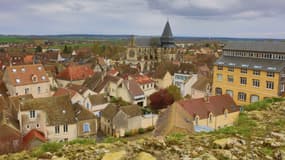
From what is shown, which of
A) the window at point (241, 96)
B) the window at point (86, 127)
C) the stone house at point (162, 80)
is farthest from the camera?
the stone house at point (162, 80)

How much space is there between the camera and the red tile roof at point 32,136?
21.5 m

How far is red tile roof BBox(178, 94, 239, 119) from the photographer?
24.8m

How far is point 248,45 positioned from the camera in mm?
36625

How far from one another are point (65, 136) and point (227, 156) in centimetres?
2128

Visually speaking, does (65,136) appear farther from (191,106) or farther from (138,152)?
(138,152)

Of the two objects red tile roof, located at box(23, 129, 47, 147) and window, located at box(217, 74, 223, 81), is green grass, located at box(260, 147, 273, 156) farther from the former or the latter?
window, located at box(217, 74, 223, 81)

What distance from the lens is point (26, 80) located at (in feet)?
116

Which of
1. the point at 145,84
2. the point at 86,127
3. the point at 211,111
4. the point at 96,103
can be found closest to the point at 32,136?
the point at 86,127

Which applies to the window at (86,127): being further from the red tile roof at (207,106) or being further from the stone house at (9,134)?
the red tile roof at (207,106)

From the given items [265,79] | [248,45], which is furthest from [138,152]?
[248,45]

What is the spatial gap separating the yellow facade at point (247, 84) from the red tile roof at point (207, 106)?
25.1ft

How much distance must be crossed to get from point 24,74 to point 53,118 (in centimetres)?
1433

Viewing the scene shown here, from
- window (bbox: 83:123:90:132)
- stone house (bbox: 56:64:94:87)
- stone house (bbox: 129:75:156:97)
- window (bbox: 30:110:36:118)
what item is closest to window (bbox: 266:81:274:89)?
stone house (bbox: 129:75:156:97)

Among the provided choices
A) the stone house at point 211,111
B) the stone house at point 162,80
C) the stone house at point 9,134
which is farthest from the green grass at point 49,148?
the stone house at point 162,80
